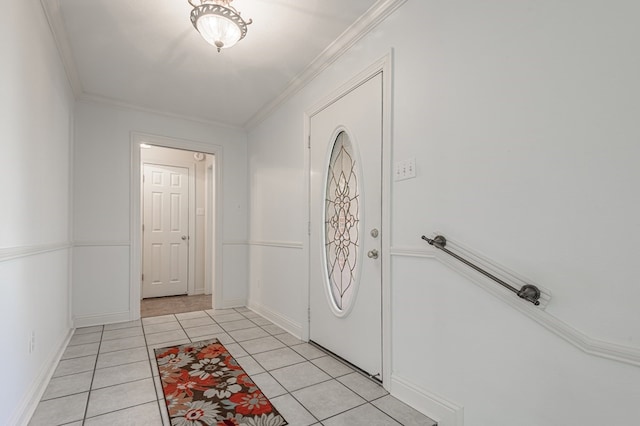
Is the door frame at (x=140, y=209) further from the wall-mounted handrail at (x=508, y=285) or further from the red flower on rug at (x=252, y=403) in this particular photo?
the wall-mounted handrail at (x=508, y=285)

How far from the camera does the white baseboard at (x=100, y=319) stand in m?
3.32

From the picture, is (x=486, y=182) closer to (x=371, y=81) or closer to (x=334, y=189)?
(x=371, y=81)

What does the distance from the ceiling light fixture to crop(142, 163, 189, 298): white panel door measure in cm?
350

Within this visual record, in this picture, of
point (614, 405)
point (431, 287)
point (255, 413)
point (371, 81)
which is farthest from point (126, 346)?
point (614, 405)

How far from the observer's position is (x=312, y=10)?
2.11 m

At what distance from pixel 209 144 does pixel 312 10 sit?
2.51m

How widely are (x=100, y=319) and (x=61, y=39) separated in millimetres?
2718

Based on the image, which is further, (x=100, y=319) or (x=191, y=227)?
(x=191, y=227)

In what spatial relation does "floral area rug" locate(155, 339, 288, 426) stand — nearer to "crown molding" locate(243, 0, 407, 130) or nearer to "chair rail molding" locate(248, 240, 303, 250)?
"chair rail molding" locate(248, 240, 303, 250)

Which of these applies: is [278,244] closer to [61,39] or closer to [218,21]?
[218,21]

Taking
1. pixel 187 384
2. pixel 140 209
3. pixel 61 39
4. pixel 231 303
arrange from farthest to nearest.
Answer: pixel 231 303 < pixel 140 209 < pixel 61 39 < pixel 187 384

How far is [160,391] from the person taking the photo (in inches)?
78.4

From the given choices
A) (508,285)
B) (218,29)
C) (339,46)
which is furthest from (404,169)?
(218,29)

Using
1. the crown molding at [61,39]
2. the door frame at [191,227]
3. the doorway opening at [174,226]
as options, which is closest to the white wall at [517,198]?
the crown molding at [61,39]
